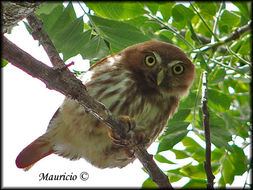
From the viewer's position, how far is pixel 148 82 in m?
3.12

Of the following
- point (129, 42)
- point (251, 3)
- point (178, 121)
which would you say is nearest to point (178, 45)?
point (178, 121)

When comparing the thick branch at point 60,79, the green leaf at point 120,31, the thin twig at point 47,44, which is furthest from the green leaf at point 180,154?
the thin twig at point 47,44

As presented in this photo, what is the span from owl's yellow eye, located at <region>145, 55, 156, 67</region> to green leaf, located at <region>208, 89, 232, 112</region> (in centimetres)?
59

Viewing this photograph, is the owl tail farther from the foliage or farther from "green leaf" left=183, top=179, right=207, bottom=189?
"green leaf" left=183, top=179, right=207, bottom=189

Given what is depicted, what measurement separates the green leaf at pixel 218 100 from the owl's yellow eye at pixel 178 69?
0.46m

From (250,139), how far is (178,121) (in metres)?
0.62

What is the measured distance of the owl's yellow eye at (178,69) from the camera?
3.26m

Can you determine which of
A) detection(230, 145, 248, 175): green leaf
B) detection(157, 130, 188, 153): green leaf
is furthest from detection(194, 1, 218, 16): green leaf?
detection(230, 145, 248, 175): green leaf

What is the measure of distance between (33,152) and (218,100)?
1.72 metres

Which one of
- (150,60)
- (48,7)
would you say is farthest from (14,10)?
(150,60)

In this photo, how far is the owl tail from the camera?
10.6 ft

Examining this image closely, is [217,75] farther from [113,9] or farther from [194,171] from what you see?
[113,9]

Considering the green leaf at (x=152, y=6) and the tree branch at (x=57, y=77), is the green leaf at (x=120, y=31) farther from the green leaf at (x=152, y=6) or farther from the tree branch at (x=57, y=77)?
the tree branch at (x=57, y=77)

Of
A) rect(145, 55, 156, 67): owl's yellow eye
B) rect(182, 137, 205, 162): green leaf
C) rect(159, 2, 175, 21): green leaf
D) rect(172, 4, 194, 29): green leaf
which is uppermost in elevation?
rect(159, 2, 175, 21): green leaf
